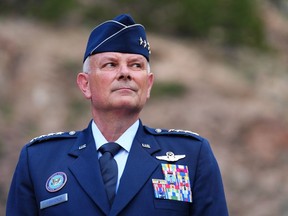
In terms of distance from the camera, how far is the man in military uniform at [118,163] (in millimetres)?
3350

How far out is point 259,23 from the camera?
15812 millimetres

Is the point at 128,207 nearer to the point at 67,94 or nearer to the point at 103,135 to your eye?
the point at 103,135

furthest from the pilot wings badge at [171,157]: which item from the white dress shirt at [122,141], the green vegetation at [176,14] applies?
the green vegetation at [176,14]

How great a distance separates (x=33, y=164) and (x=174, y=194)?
66 centimetres

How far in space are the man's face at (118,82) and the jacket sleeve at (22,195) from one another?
43cm

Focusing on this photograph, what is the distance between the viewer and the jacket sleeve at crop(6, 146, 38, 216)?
3.45 m

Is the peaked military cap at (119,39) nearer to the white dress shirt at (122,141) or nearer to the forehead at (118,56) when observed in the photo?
the forehead at (118,56)

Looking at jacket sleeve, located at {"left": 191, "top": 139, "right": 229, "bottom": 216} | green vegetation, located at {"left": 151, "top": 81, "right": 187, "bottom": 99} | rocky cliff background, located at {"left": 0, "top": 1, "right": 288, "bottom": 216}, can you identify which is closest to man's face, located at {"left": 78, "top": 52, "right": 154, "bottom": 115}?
jacket sleeve, located at {"left": 191, "top": 139, "right": 229, "bottom": 216}

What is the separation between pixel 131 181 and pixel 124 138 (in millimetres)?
223

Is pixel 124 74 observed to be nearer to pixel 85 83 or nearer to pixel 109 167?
pixel 85 83

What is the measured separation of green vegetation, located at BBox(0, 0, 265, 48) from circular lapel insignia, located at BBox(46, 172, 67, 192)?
12.2m

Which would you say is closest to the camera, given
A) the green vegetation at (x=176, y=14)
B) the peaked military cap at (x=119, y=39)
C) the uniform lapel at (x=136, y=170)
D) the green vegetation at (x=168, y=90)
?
the uniform lapel at (x=136, y=170)

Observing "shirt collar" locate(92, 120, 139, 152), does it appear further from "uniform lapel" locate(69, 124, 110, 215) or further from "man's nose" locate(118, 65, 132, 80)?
"man's nose" locate(118, 65, 132, 80)

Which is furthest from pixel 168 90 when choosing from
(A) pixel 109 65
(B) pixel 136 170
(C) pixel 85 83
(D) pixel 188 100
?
(B) pixel 136 170
